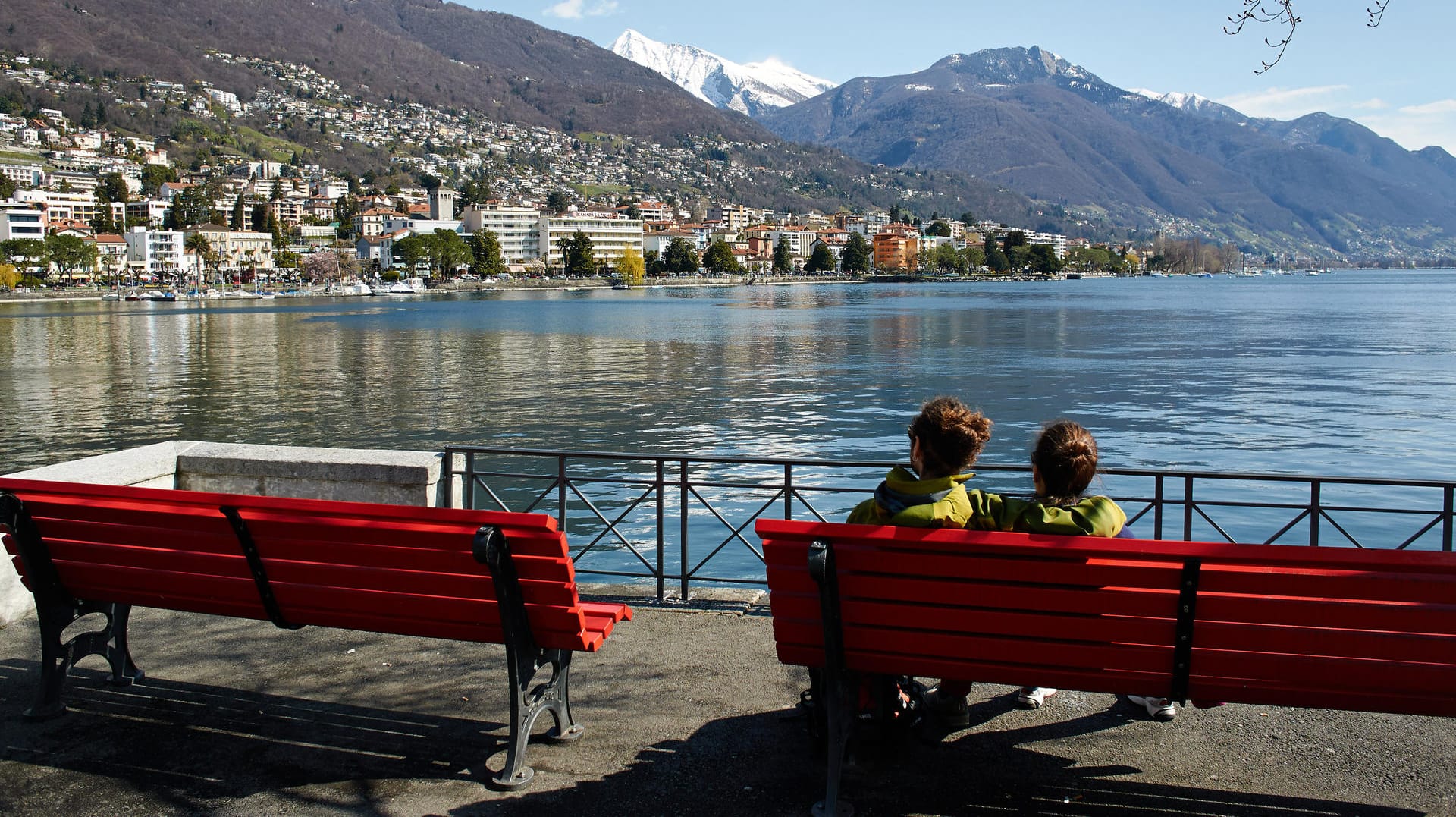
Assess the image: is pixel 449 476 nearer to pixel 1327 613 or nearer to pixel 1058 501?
pixel 1058 501

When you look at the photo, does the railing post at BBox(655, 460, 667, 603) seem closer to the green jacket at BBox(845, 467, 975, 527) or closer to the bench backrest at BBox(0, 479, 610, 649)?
the bench backrest at BBox(0, 479, 610, 649)

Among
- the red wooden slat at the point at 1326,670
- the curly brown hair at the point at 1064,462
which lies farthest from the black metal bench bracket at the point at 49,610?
the red wooden slat at the point at 1326,670

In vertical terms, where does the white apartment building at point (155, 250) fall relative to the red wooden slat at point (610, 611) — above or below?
above

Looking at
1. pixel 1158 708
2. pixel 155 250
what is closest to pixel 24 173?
pixel 155 250

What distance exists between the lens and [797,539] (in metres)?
3.24

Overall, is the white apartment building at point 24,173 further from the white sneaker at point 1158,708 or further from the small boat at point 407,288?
the white sneaker at point 1158,708

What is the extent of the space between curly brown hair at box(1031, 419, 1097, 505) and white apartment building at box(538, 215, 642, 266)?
580 feet

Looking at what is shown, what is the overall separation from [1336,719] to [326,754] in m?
3.47

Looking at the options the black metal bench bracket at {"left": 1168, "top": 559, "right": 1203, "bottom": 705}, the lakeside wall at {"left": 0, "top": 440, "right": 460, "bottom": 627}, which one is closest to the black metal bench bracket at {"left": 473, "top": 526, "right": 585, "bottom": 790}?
the black metal bench bracket at {"left": 1168, "top": 559, "right": 1203, "bottom": 705}

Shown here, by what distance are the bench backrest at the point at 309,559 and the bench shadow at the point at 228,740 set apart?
0.41 m

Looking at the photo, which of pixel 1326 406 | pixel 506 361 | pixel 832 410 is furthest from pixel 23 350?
pixel 1326 406

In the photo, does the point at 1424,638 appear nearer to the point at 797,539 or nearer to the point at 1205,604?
the point at 1205,604

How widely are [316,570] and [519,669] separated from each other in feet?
2.50

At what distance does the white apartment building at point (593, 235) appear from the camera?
181625 millimetres
